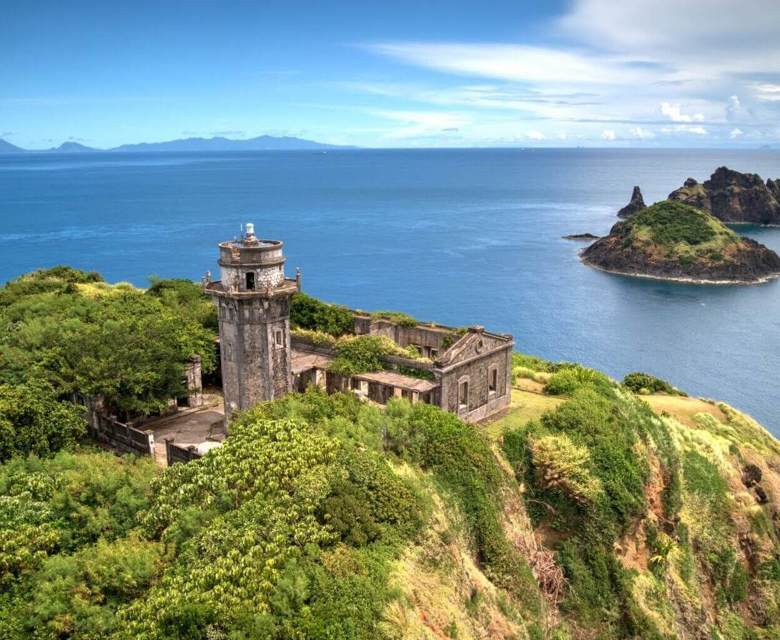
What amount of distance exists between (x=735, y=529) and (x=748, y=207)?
180 metres

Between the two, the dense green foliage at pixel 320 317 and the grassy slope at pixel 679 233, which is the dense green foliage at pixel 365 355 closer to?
the dense green foliage at pixel 320 317

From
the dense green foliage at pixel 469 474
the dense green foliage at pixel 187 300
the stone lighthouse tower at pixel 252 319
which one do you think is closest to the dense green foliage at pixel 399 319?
the dense green foliage at pixel 187 300

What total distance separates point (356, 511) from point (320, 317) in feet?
82.3

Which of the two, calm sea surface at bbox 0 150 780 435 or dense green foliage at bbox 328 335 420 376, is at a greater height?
dense green foliage at bbox 328 335 420 376

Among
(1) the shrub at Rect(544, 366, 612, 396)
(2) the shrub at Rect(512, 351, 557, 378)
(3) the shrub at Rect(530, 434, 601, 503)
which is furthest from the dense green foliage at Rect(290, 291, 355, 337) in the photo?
(3) the shrub at Rect(530, 434, 601, 503)

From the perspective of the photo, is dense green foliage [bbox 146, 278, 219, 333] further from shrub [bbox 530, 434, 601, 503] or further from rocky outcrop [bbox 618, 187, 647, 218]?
rocky outcrop [bbox 618, 187, 647, 218]

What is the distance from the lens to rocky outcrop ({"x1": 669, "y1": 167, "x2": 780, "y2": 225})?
193125mm

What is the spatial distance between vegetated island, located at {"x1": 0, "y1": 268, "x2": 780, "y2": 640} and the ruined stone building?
2.58 meters

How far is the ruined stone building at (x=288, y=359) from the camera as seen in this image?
33.1 metres

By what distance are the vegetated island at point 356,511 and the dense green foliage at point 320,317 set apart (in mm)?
161

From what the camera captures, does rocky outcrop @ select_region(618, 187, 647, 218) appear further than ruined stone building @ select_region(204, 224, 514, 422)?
Yes

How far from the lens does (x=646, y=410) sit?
4381 centimetres

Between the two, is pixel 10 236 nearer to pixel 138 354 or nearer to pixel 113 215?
pixel 113 215

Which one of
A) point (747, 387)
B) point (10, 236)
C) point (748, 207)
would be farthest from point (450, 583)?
point (748, 207)
